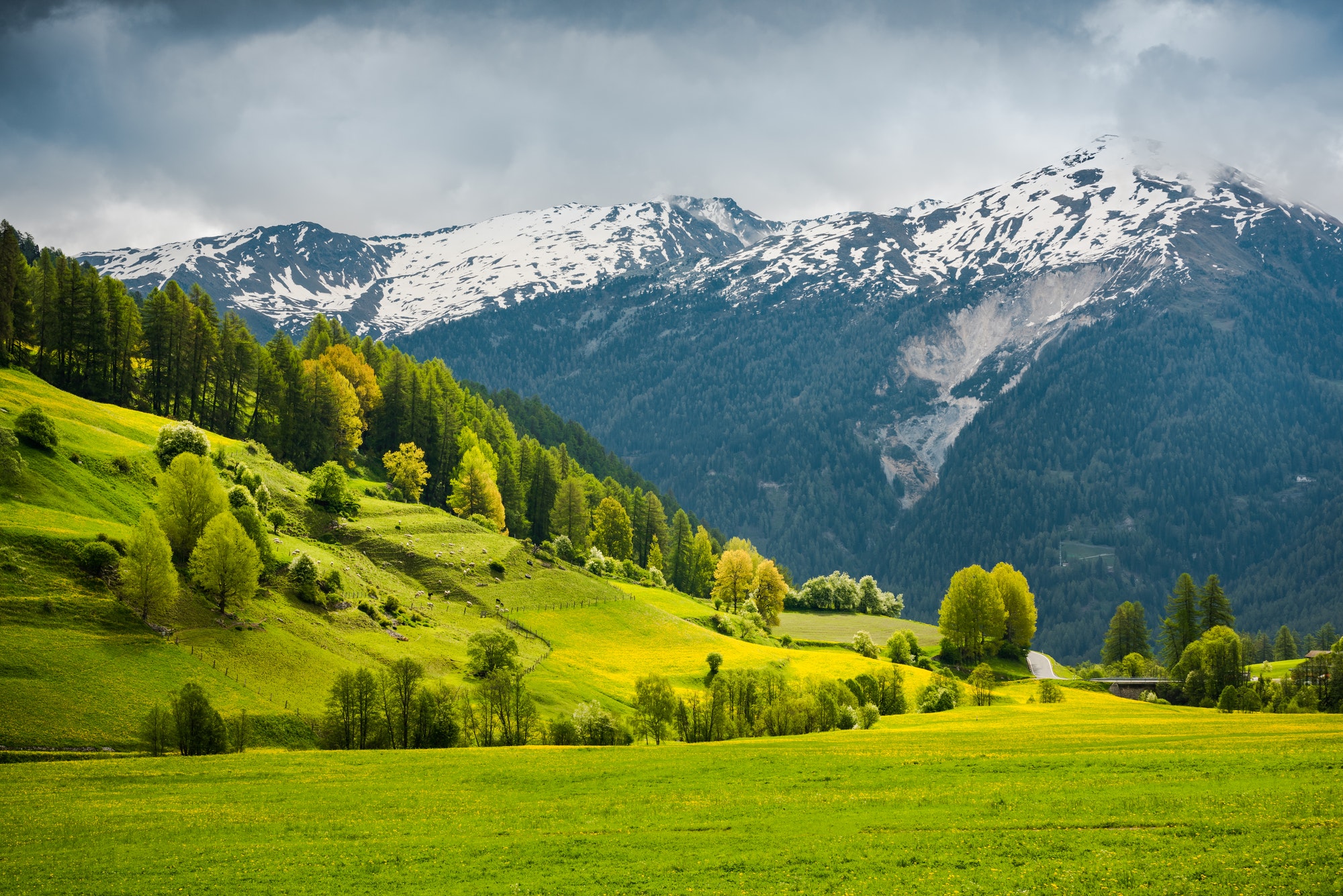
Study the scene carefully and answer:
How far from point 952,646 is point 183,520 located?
121m

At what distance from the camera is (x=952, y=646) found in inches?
5797

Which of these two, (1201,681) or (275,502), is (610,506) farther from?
(1201,681)

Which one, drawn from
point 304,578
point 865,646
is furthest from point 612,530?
point 304,578

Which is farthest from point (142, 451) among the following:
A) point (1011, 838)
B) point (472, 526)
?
point (1011, 838)

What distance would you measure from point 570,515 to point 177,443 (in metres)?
75.0

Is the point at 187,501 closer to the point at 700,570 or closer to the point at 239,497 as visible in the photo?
the point at 239,497

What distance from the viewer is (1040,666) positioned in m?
156

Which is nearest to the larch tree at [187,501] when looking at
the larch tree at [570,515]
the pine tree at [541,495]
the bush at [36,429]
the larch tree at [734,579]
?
the bush at [36,429]

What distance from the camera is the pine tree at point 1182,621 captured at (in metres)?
134

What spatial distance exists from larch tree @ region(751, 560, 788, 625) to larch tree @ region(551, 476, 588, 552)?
111 ft

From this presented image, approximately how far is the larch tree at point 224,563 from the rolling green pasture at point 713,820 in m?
23.0

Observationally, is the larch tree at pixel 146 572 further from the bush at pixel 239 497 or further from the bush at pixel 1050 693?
the bush at pixel 1050 693

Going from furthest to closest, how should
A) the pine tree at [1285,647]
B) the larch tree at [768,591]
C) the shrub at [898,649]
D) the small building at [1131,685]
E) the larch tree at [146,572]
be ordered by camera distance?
the pine tree at [1285,647] → the larch tree at [768,591] → the shrub at [898,649] → the small building at [1131,685] → the larch tree at [146,572]

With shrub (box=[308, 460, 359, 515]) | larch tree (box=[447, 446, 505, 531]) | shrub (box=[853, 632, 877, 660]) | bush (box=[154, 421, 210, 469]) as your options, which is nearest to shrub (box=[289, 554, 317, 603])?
bush (box=[154, 421, 210, 469])
